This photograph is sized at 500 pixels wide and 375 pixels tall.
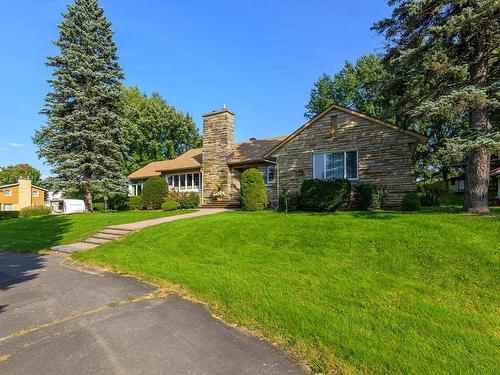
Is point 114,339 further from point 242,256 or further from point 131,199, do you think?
point 131,199

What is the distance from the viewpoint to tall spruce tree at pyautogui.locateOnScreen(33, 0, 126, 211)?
966 inches

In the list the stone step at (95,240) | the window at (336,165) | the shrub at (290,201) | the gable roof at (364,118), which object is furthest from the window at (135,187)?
the window at (336,165)

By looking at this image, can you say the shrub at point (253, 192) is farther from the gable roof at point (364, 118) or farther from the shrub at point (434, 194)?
the shrub at point (434, 194)

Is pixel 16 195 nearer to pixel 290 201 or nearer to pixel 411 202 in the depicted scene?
pixel 290 201

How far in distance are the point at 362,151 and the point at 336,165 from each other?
155 centimetres

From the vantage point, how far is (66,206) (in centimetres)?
2900

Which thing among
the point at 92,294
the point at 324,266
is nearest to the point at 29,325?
the point at 92,294

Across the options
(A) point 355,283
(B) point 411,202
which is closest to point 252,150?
(B) point 411,202

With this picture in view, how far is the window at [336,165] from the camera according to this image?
16.4 meters

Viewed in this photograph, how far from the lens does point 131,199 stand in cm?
2525

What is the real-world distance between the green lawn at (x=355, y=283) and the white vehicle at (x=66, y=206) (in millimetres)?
21689

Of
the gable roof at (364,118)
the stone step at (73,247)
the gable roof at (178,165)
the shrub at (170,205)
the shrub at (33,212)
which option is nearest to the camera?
the stone step at (73,247)

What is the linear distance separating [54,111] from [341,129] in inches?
889

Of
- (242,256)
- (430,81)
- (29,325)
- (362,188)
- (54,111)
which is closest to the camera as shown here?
(29,325)
